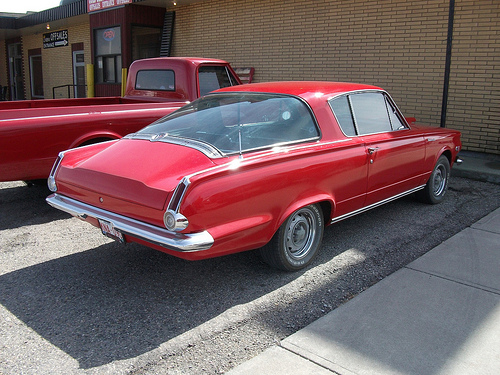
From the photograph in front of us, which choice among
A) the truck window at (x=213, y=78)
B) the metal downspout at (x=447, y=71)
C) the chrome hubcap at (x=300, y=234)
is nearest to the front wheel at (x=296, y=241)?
the chrome hubcap at (x=300, y=234)

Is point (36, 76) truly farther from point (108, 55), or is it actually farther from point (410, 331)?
point (410, 331)

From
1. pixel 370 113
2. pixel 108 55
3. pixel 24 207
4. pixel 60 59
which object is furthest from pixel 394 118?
pixel 60 59

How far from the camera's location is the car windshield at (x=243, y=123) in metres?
3.71

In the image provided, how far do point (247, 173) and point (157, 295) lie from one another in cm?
116

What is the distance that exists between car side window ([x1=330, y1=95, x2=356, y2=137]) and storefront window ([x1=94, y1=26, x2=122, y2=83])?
481 inches

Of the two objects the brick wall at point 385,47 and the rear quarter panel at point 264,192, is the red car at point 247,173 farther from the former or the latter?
the brick wall at point 385,47

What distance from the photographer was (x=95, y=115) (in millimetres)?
5645

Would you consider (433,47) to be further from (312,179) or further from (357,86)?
(312,179)

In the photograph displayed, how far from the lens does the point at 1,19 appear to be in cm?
1978

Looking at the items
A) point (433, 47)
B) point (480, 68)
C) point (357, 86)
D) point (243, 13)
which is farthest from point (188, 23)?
point (357, 86)

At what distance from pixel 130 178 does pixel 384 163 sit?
2578 millimetres

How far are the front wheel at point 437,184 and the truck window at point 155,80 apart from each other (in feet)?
12.7

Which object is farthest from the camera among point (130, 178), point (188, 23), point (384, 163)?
point (188, 23)

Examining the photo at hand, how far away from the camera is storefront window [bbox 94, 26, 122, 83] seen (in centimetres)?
1523
